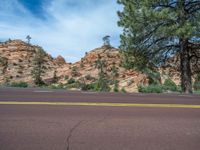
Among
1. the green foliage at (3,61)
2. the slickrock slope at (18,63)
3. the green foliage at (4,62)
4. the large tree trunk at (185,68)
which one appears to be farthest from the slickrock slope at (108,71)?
the large tree trunk at (185,68)

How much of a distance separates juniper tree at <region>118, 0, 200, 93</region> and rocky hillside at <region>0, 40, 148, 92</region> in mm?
23605

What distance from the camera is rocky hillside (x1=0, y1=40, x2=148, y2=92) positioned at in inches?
2136

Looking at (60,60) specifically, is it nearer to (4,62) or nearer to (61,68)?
(61,68)

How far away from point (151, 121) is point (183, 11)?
1487cm

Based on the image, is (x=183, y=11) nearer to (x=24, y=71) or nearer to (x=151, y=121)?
(x=151, y=121)

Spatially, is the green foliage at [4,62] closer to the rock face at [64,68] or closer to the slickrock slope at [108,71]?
the rock face at [64,68]

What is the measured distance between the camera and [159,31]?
19578 mm

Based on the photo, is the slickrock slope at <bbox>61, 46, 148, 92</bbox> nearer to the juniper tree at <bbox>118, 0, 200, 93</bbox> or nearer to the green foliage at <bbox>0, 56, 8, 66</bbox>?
the green foliage at <bbox>0, 56, 8, 66</bbox>

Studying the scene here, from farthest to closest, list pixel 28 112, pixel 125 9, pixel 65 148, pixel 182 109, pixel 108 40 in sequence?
1. pixel 108 40
2. pixel 125 9
3. pixel 182 109
4. pixel 28 112
5. pixel 65 148

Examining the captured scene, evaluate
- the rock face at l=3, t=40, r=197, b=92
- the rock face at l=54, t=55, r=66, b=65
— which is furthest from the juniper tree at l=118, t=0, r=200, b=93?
the rock face at l=54, t=55, r=66, b=65

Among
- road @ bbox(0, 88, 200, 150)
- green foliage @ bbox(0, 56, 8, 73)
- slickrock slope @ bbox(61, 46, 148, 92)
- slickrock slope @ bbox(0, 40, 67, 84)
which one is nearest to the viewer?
road @ bbox(0, 88, 200, 150)

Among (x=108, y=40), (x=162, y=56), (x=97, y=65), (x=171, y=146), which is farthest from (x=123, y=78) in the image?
(x=171, y=146)

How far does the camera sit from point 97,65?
62781 mm

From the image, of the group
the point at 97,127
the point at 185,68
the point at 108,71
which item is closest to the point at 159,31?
the point at 185,68
